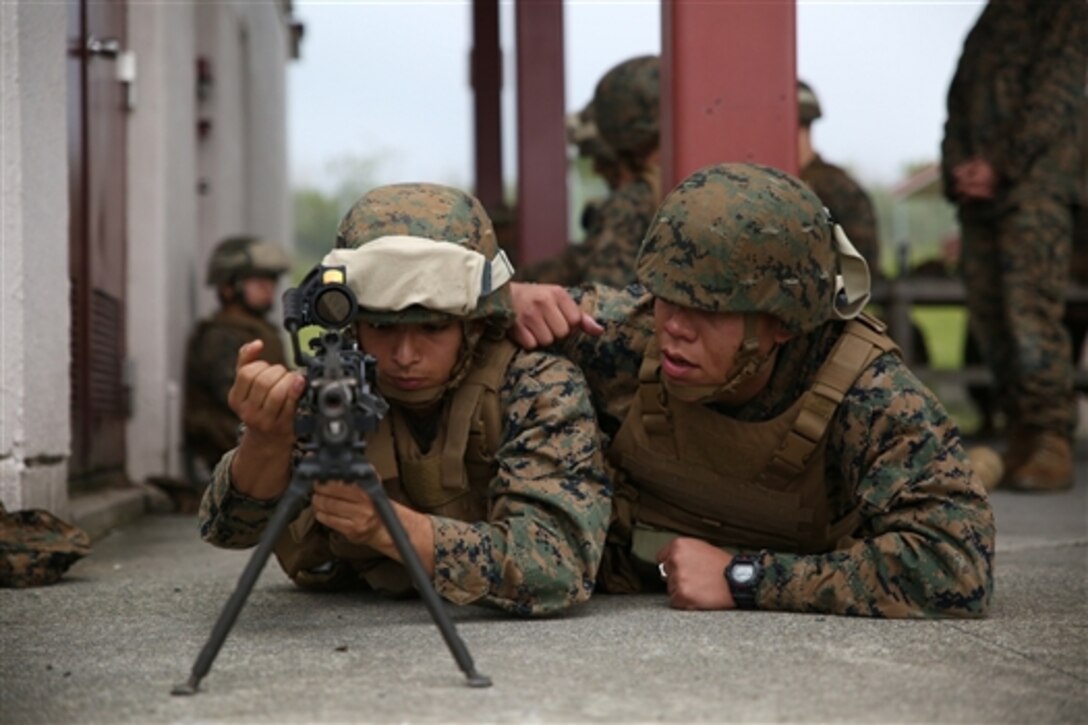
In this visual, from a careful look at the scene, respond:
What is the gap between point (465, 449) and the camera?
3.46m

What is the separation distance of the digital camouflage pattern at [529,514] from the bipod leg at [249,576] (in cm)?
68

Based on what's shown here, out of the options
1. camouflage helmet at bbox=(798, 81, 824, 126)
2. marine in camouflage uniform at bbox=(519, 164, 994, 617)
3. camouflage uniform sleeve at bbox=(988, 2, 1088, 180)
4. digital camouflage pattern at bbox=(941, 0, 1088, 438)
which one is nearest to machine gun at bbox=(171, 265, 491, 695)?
marine in camouflage uniform at bbox=(519, 164, 994, 617)

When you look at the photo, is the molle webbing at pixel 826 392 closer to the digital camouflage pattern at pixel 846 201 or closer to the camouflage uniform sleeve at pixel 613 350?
the camouflage uniform sleeve at pixel 613 350

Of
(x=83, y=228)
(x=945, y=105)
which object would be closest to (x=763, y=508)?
(x=83, y=228)

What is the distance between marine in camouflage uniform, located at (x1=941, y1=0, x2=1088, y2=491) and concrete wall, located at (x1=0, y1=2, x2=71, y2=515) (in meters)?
4.12

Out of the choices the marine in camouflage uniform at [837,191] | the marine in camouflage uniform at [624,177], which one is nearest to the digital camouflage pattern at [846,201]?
the marine in camouflage uniform at [837,191]

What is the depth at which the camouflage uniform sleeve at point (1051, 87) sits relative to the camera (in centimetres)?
706

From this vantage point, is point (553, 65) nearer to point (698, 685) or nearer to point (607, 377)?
point (607, 377)

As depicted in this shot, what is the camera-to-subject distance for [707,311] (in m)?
3.32

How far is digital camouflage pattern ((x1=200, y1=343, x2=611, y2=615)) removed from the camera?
3172mm

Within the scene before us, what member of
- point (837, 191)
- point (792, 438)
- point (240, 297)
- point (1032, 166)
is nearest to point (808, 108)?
point (837, 191)

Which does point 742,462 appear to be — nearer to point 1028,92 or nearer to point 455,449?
point 455,449

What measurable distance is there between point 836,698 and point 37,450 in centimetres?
297

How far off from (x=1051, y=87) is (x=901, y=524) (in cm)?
441
